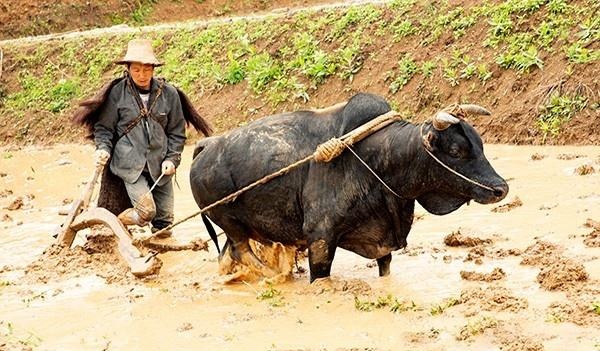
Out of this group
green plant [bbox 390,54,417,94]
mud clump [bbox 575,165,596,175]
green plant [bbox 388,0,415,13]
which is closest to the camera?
mud clump [bbox 575,165,596,175]

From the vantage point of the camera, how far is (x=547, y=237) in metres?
7.08

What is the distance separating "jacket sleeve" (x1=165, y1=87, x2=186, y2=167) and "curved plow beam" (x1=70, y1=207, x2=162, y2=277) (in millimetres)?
848

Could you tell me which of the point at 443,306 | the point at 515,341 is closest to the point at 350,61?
the point at 443,306

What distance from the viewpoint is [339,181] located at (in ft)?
21.4

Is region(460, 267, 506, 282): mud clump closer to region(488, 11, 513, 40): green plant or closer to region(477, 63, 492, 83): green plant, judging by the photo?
region(477, 63, 492, 83): green plant

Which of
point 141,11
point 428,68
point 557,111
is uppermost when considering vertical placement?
point 141,11

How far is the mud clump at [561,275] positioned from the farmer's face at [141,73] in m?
3.89

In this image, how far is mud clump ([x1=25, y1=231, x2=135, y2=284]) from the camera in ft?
25.6

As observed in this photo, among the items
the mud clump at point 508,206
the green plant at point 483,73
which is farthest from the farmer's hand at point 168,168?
the green plant at point 483,73

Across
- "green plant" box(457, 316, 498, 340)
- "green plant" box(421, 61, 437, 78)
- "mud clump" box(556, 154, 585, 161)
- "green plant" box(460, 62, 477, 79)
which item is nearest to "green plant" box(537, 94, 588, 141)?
"mud clump" box(556, 154, 585, 161)

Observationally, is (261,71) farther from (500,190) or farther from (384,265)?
(500,190)

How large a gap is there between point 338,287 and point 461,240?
137 centimetres

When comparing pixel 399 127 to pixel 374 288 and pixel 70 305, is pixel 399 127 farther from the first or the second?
pixel 70 305

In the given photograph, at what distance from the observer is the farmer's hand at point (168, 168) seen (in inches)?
323
